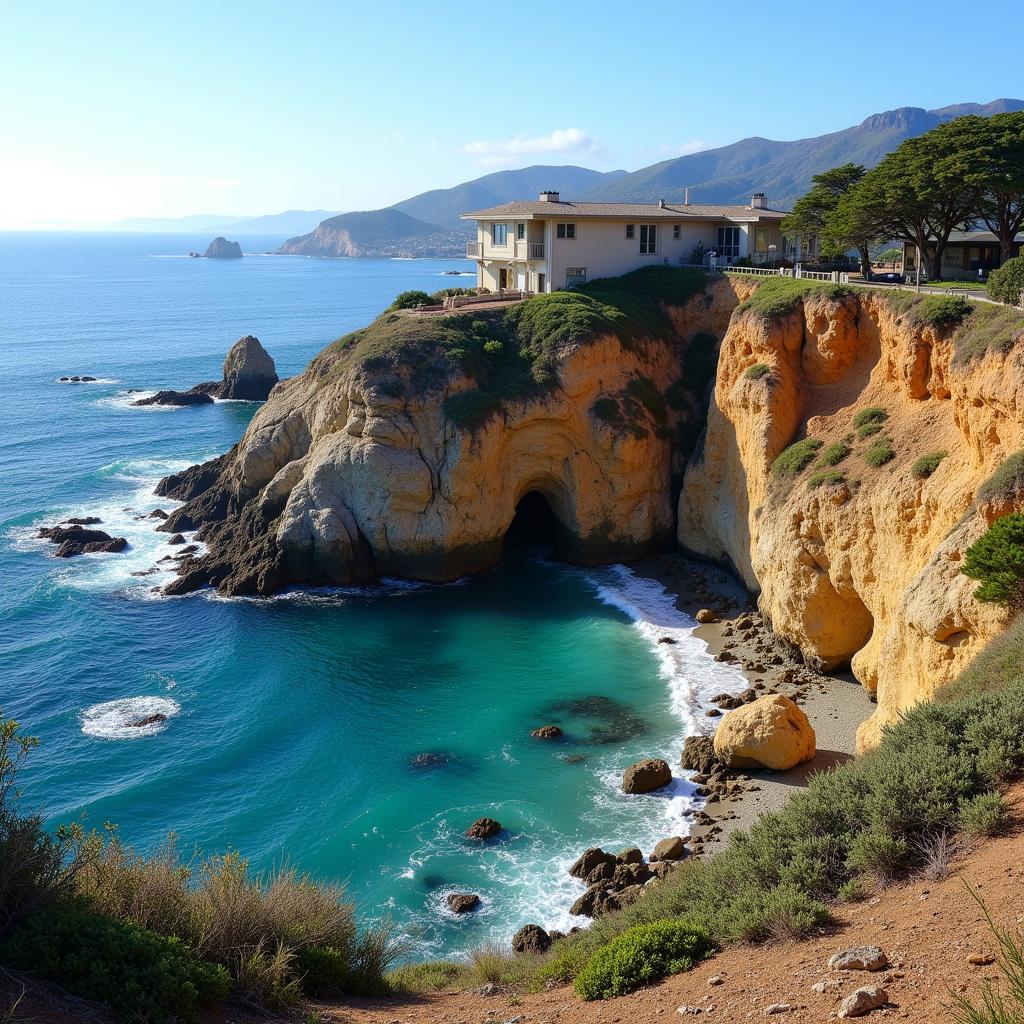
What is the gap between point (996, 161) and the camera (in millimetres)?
38969

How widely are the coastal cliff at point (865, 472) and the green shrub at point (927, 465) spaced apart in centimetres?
5

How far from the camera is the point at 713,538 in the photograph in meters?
46.2

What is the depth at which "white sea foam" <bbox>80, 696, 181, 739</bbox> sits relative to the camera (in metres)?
33.0

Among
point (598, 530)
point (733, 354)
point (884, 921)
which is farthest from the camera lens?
point (598, 530)

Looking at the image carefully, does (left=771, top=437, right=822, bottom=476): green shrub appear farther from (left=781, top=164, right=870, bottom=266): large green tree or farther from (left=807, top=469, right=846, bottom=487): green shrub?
(left=781, top=164, right=870, bottom=266): large green tree

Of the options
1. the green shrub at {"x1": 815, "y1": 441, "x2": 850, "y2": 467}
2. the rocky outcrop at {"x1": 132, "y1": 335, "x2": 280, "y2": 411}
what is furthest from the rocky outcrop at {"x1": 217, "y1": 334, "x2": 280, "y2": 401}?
the green shrub at {"x1": 815, "y1": 441, "x2": 850, "y2": 467}

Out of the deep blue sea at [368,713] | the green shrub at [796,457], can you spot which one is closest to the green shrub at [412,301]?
the deep blue sea at [368,713]

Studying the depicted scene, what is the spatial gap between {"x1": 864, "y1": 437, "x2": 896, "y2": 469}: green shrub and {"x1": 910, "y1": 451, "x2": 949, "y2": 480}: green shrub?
2322mm

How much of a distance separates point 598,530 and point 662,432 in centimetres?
630

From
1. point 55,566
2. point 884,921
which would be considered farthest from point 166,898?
point 55,566

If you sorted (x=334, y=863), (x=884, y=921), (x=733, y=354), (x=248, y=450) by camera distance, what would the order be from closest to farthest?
1. (x=884, y=921)
2. (x=334, y=863)
3. (x=733, y=354)
4. (x=248, y=450)

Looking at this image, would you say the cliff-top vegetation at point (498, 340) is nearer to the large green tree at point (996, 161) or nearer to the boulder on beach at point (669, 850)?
the large green tree at point (996, 161)

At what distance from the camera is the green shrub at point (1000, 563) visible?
22484 millimetres

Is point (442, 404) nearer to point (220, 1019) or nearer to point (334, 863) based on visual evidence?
point (334, 863)
